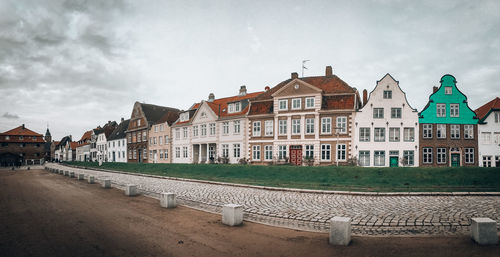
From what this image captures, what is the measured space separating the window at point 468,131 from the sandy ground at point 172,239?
32.4m

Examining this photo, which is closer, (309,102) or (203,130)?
(309,102)

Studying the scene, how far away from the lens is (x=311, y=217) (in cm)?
862

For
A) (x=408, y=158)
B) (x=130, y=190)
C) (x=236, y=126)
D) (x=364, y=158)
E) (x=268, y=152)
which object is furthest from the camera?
(x=236, y=126)

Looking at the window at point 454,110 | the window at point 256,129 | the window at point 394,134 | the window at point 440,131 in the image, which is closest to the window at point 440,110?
the window at point 454,110

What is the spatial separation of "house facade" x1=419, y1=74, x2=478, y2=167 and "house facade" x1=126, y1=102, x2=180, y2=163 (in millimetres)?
47319

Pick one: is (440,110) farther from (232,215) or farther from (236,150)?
(232,215)

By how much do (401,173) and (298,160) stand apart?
45.3 feet

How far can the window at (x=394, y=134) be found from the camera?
3105cm

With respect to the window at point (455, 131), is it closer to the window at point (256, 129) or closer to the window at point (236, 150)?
the window at point (256, 129)

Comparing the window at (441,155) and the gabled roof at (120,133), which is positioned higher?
the gabled roof at (120,133)

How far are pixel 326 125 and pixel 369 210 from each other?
23108 mm

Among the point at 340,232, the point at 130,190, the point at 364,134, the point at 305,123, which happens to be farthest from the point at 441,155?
the point at 130,190

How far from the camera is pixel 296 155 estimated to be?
33375 mm

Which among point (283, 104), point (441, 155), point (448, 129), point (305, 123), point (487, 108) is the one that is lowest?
point (441, 155)
